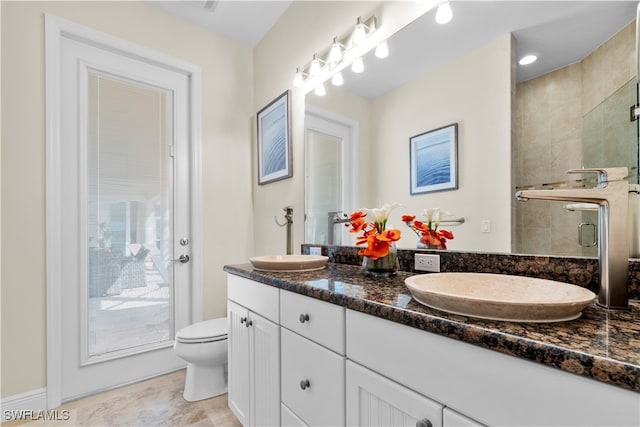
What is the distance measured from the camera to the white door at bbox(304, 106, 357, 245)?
1.72m

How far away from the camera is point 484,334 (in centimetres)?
56

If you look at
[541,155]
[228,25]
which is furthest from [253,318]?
[228,25]

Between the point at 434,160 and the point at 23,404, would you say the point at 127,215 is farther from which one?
the point at 434,160

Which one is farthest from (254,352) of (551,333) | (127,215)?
(127,215)

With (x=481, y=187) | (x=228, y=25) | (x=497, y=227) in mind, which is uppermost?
(x=228, y=25)

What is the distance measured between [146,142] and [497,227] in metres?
2.28

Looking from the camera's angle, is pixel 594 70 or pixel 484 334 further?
pixel 594 70

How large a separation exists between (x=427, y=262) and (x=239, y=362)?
1.04 meters

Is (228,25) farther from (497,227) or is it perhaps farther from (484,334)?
(484,334)

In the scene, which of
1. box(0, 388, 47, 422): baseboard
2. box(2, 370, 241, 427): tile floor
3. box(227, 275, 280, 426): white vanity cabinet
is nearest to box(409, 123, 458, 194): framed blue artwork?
box(227, 275, 280, 426): white vanity cabinet

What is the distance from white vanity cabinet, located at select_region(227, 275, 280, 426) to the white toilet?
23 centimetres

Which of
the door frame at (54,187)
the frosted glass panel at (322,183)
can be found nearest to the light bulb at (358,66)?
the frosted glass panel at (322,183)

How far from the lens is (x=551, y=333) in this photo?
0.55 m

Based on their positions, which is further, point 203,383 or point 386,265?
point 203,383
